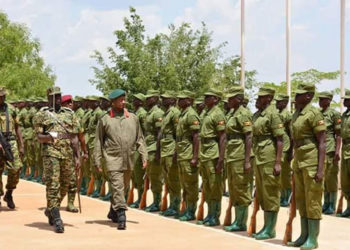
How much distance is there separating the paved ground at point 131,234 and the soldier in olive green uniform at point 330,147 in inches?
32.5

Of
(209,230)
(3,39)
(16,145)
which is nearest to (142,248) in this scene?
(209,230)

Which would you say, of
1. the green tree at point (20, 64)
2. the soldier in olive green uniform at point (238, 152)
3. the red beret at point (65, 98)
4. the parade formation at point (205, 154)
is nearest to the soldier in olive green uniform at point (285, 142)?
the parade formation at point (205, 154)

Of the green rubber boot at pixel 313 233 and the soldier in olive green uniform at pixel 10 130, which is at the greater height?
the soldier in olive green uniform at pixel 10 130

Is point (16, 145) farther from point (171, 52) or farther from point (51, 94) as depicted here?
point (171, 52)

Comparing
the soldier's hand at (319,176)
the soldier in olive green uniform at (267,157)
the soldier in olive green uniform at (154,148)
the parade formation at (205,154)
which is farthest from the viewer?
the soldier in olive green uniform at (154,148)

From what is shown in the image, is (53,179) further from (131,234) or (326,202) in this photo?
(326,202)

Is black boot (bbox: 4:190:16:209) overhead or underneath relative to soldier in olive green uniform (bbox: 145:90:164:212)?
underneath

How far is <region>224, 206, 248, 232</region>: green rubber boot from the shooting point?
12.0 meters

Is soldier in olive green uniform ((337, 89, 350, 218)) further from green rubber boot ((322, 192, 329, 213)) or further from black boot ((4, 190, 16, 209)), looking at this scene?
black boot ((4, 190, 16, 209))

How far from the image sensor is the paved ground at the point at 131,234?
10.5m

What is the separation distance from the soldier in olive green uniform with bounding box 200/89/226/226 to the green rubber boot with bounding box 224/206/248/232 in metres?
0.65

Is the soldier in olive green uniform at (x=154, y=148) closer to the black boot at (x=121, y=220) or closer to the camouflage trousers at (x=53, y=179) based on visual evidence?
the black boot at (x=121, y=220)

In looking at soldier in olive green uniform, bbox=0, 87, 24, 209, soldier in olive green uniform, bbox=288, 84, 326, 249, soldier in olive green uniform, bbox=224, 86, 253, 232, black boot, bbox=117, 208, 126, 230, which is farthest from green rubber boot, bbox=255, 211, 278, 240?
soldier in olive green uniform, bbox=0, 87, 24, 209

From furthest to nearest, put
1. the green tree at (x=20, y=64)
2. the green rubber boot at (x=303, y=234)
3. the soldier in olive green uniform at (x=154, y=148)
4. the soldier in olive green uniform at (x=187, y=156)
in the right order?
the green tree at (x=20, y=64)
the soldier in olive green uniform at (x=154, y=148)
the soldier in olive green uniform at (x=187, y=156)
the green rubber boot at (x=303, y=234)
